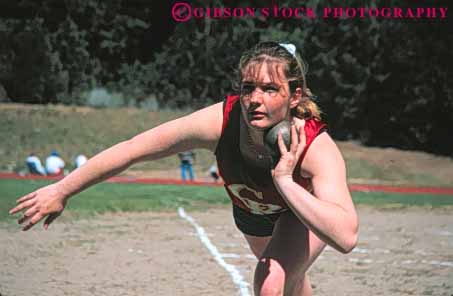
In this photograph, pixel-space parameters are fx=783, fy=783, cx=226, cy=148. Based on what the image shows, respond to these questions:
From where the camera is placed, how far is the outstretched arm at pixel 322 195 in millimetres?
3635

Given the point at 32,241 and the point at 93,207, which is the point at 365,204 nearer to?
the point at 93,207

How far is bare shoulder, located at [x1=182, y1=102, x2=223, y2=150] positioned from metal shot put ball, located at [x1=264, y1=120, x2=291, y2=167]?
0.49m

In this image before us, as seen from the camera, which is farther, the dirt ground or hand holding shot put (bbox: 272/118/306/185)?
the dirt ground

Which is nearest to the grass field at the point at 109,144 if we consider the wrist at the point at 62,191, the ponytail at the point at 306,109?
the wrist at the point at 62,191

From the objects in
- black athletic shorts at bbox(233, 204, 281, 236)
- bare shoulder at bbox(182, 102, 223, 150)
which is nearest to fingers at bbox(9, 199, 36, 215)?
bare shoulder at bbox(182, 102, 223, 150)

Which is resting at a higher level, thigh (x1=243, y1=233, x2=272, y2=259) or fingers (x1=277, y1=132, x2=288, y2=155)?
fingers (x1=277, y1=132, x2=288, y2=155)

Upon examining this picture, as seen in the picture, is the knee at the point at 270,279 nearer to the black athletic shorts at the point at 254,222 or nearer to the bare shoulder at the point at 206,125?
the black athletic shorts at the point at 254,222

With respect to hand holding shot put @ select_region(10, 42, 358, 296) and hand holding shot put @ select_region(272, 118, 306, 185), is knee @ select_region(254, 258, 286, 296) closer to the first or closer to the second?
hand holding shot put @ select_region(10, 42, 358, 296)

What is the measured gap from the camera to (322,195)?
12.7 feet

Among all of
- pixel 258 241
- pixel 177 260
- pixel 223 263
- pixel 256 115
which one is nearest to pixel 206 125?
pixel 256 115

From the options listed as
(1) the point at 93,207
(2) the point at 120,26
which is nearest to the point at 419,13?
(2) the point at 120,26

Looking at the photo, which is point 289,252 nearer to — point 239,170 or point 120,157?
point 239,170

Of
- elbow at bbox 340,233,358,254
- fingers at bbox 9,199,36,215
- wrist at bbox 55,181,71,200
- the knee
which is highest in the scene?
wrist at bbox 55,181,71,200

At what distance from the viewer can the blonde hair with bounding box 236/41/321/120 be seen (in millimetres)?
4098
